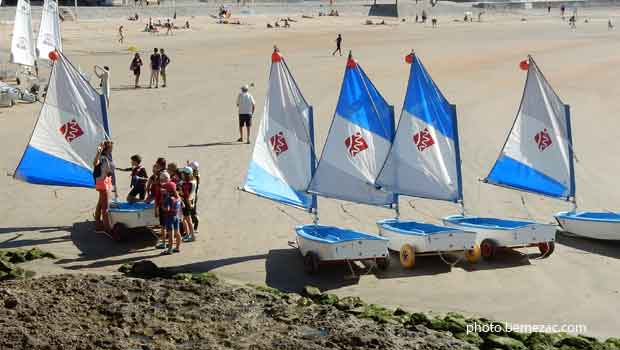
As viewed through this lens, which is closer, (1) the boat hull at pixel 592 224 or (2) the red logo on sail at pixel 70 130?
(1) the boat hull at pixel 592 224

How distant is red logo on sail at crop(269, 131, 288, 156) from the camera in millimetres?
15070

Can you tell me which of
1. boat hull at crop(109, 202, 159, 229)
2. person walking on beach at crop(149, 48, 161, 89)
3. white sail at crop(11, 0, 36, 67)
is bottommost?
boat hull at crop(109, 202, 159, 229)

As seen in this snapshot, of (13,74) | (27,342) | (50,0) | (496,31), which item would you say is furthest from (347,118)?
(496,31)

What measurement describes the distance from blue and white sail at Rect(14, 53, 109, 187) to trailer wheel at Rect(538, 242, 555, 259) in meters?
7.19

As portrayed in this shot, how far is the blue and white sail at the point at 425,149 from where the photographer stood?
1523 centimetres

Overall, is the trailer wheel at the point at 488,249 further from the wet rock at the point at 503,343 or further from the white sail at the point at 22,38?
the white sail at the point at 22,38

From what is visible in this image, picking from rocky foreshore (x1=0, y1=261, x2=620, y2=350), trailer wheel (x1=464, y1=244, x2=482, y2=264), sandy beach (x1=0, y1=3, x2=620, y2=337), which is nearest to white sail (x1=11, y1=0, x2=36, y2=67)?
sandy beach (x1=0, y1=3, x2=620, y2=337)

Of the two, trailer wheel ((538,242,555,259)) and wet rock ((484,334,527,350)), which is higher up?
trailer wheel ((538,242,555,259))

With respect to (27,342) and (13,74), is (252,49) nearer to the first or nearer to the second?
(13,74)

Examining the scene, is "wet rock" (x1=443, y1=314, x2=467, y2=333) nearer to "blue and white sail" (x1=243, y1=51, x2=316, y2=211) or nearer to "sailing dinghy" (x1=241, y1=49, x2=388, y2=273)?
"sailing dinghy" (x1=241, y1=49, x2=388, y2=273)

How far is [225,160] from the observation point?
2089 centimetres

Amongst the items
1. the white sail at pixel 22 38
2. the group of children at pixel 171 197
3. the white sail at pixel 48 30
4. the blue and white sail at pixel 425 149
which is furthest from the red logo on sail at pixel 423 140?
the white sail at pixel 22 38

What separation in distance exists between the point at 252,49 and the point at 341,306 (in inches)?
1332

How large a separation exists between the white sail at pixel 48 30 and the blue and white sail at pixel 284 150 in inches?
546
